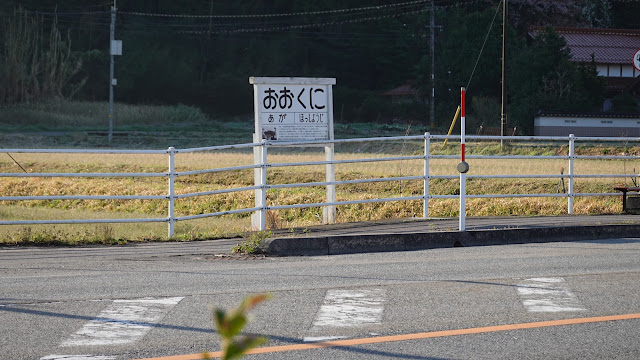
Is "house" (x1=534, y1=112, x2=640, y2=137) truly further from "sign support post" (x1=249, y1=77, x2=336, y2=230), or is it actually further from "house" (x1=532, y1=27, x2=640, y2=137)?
"sign support post" (x1=249, y1=77, x2=336, y2=230)

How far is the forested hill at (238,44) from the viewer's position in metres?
57.8

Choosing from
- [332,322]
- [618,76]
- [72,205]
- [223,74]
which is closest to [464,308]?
[332,322]

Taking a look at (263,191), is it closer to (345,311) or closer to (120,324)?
(345,311)

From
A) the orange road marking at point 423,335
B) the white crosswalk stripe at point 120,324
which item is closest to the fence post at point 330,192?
the white crosswalk stripe at point 120,324

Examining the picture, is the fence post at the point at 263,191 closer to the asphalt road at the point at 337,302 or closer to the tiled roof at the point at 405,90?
the asphalt road at the point at 337,302

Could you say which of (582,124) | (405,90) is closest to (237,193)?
(582,124)

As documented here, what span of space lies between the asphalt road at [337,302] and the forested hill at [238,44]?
44428 mm

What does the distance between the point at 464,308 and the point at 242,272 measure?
2.83 meters

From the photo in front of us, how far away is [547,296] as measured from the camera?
25.9 feet

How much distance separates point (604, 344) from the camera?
6.14 m

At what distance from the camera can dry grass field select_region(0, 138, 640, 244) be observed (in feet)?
47.2

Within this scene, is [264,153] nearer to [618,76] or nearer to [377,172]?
[377,172]

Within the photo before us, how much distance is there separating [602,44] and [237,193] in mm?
35261

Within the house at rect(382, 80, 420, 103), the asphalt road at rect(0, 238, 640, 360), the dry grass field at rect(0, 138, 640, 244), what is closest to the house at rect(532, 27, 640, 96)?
the house at rect(382, 80, 420, 103)
